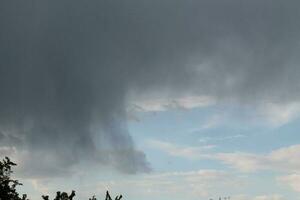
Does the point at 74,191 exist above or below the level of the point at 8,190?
below

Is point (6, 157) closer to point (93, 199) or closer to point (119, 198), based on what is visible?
point (93, 199)

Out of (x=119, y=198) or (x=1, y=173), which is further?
(x=1, y=173)

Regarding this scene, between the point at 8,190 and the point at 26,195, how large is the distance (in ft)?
7.14

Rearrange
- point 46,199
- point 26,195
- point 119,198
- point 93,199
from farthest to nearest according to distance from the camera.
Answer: point 26,195
point 93,199
point 46,199
point 119,198

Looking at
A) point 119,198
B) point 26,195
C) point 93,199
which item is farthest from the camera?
point 26,195

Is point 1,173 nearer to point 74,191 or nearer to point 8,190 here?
point 8,190

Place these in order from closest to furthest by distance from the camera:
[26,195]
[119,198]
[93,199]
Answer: [119,198]
[93,199]
[26,195]

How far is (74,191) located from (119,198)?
28.2 ft

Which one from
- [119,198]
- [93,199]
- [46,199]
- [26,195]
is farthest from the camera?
[26,195]

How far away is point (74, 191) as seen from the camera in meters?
35.9

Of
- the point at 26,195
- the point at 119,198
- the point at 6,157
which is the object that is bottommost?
the point at 119,198

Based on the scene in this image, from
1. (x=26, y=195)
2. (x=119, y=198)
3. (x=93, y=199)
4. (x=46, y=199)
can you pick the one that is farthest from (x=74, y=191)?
(x=26, y=195)

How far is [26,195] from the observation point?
5194 cm

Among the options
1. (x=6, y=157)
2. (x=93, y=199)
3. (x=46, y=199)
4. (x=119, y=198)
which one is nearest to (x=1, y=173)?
(x=6, y=157)
